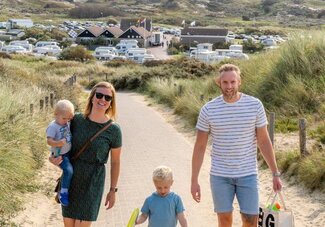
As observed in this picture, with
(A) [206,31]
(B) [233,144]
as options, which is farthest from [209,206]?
(A) [206,31]

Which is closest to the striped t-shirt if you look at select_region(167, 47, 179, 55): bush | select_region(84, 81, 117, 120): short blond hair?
select_region(84, 81, 117, 120): short blond hair

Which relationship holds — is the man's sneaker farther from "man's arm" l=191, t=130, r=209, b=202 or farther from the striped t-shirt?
the striped t-shirt

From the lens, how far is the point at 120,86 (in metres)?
42.0

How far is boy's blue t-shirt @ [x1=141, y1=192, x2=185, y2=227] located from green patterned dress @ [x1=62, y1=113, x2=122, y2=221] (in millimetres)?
493

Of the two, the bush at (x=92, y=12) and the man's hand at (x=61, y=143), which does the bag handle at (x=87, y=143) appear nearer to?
the man's hand at (x=61, y=143)

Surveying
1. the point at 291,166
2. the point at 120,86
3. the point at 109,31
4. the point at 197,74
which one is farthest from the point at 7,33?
the point at 291,166

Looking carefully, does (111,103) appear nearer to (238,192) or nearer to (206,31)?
(238,192)

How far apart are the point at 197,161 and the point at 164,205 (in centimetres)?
62

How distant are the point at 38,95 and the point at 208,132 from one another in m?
12.5

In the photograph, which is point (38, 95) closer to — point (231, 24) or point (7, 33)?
point (7, 33)

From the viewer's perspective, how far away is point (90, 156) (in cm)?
513

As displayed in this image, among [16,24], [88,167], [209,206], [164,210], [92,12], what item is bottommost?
[92,12]

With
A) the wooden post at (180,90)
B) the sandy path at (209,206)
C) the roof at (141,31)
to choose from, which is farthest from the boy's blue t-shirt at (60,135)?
the roof at (141,31)

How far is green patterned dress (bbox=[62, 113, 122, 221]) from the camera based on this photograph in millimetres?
5137
